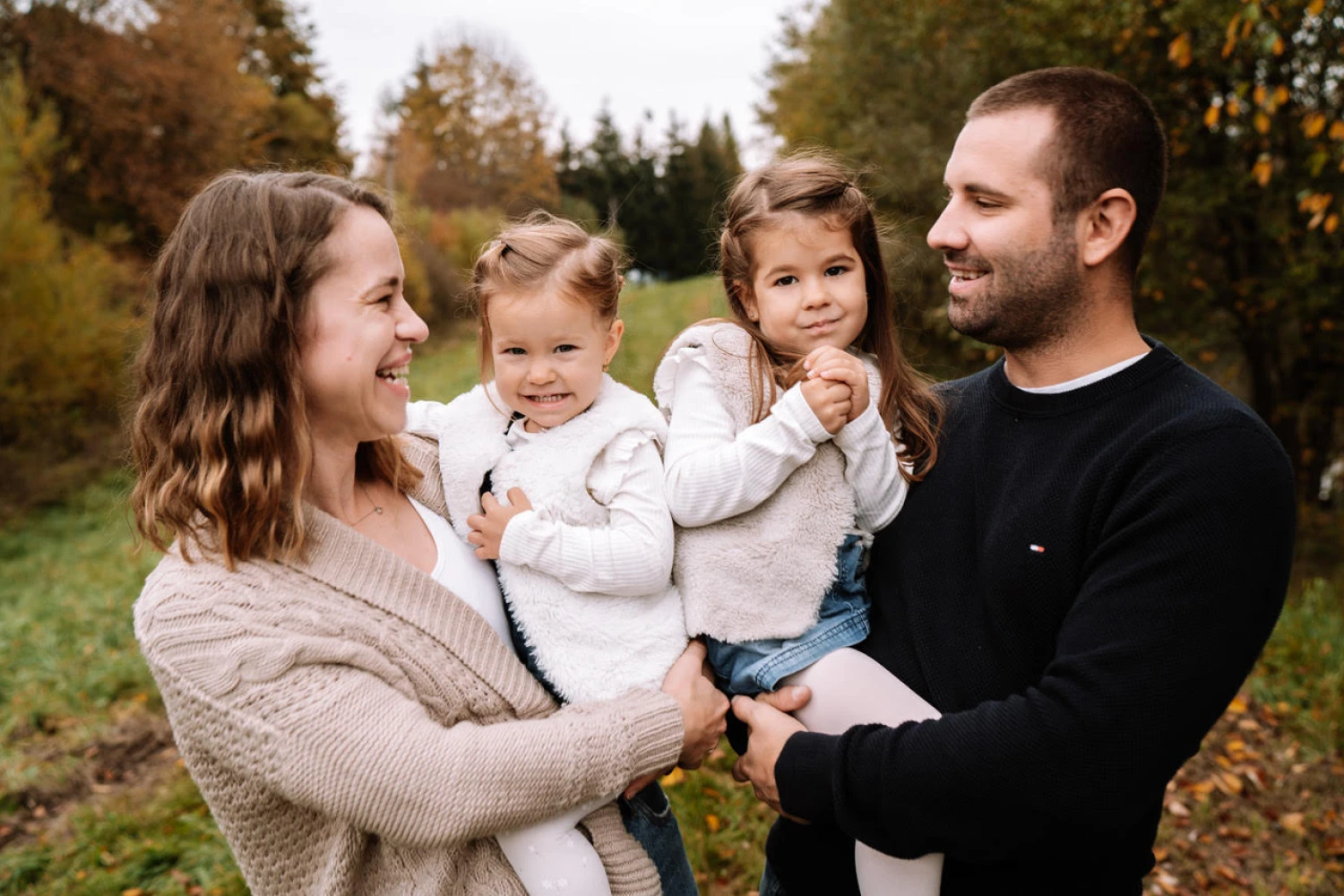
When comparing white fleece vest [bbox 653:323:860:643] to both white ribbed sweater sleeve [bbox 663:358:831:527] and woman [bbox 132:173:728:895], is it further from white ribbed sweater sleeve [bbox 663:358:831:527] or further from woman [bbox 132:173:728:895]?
woman [bbox 132:173:728:895]

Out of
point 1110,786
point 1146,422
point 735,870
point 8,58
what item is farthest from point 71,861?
point 8,58

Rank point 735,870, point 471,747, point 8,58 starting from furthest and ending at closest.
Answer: point 8,58, point 735,870, point 471,747

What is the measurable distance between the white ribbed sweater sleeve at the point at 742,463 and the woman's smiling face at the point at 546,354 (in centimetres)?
32

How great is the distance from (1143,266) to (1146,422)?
8.60 metres

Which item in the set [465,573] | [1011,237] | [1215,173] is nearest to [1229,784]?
[1011,237]

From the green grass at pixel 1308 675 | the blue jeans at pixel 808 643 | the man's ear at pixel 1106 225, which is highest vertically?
the man's ear at pixel 1106 225

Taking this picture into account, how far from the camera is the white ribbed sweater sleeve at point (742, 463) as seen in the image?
6.89 feet

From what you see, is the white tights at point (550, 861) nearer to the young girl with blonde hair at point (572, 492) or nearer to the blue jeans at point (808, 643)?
the young girl with blonde hair at point (572, 492)

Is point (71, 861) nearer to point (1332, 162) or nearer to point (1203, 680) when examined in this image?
point (1203, 680)

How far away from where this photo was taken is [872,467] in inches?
85.7

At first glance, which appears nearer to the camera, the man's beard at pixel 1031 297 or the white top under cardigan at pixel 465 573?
the man's beard at pixel 1031 297

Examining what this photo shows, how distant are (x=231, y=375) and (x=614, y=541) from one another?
902mm

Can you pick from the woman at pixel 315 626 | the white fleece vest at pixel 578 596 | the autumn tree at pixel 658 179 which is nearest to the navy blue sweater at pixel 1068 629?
the white fleece vest at pixel 578 596

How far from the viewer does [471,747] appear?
185 centimetres
